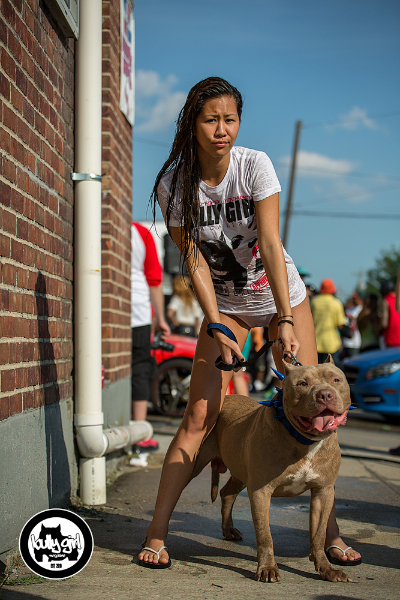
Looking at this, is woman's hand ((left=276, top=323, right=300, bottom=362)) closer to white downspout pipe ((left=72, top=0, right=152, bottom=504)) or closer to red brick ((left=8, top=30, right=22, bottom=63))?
white downspout pipe ((left=72, top=0, right=152, bottom=504))

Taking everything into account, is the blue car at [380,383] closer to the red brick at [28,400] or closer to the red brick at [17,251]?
the red brick at [28,400]

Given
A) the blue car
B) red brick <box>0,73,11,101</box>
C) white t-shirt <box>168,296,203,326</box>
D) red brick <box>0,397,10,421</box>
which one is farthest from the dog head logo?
white t-shirt <box>168,296,203,326</box>

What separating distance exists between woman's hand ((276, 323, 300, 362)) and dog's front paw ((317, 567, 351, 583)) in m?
0.93

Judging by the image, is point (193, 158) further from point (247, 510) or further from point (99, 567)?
point (247, 510)

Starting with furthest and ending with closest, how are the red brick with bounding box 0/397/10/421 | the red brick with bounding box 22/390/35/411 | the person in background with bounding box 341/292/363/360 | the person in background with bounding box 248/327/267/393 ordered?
1. the person in background with bounding box 341/292/363/360
2. the person in background with bounding box 248/327/267/393
3. the red brick with bounding box 22/390/35/411
4. the red brick with bounding box 0/397/10/421

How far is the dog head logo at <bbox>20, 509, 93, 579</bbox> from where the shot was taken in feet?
8.59

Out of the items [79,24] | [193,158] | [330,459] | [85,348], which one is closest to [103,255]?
[85,348]

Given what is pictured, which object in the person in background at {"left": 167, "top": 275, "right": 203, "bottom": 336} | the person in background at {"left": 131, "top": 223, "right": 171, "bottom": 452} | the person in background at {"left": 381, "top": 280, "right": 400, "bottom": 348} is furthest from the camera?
the person in background at {"left": 167, "top": 275, "right": 203, "bottom": 336}

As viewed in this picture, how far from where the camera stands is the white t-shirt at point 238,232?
3.11 metres

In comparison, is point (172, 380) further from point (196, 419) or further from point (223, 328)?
point (223, 328)

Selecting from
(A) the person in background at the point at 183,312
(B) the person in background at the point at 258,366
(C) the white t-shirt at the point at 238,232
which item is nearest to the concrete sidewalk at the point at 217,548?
(C) the white t-shirt at the point at 238,232

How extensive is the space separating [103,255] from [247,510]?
2.15 metres

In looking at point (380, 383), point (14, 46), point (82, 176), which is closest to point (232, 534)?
point (82, 176)

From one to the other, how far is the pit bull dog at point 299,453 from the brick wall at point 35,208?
3.70 feet
